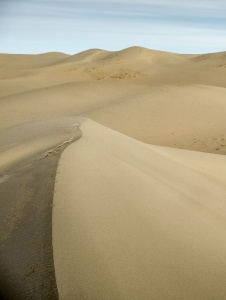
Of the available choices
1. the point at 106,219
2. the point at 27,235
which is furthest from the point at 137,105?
the point at 27,235

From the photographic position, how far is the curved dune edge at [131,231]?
8.63ft

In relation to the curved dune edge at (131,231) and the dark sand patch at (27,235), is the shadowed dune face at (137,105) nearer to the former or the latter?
the curved dune edge at (131,231)

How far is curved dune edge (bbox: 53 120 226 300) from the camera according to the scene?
8.63ft

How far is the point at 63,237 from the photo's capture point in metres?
2.82

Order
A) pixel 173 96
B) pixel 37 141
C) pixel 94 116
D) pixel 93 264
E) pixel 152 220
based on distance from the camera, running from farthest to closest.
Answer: pixel 173 96 < pixel 94 116 < pixel 37 141 < pixel 152 220 < pixel 93 264

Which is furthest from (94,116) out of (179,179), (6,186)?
(6,186)

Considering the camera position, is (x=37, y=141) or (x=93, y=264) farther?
(x=37, y=141)

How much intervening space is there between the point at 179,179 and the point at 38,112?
8.01 m

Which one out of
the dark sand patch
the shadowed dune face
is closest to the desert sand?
the dark sand patch

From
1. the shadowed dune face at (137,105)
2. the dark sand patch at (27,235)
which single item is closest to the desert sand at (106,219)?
the dark sand patch at (27,235)

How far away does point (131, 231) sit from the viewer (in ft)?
9.97

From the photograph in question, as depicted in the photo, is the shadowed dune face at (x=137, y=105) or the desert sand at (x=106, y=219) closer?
the desert sand at (x=106, y=219)

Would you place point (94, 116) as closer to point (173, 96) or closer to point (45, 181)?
point (173, 96)

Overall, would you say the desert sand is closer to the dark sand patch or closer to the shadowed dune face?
the dark sand patch
